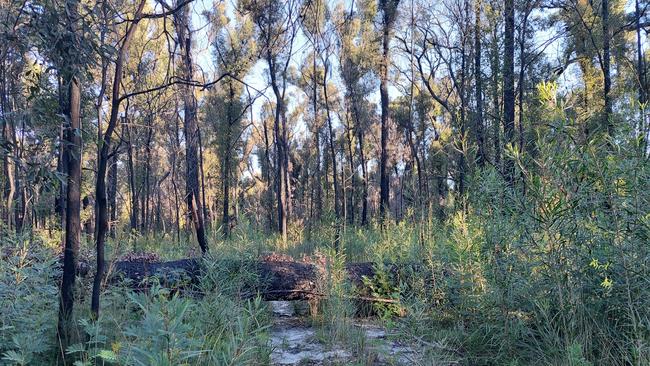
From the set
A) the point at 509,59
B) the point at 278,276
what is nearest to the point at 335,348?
the point at 278,276

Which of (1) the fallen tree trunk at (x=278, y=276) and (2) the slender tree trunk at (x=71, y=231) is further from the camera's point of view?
(1) the fallen tree trunk at (x=278, y=276)

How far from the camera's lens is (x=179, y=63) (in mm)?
9273

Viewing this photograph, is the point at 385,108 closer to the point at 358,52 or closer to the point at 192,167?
the point at 358,52

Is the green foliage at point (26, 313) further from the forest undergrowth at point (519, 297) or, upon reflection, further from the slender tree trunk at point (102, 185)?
the slender tree trunk at point (102, 185)

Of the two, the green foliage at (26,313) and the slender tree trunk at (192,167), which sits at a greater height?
the slender tree trunk at (192,167)

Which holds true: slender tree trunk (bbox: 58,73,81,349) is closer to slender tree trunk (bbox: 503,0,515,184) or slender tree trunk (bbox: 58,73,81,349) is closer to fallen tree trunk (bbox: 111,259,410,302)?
fallen tree trunk (bbox: 111,259,410,302)

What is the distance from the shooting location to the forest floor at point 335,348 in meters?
3.65

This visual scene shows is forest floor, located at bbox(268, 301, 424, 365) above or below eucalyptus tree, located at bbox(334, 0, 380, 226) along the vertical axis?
below

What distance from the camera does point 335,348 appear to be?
13.5ft

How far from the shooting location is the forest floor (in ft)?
12.0

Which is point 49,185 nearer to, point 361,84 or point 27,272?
point 27,272

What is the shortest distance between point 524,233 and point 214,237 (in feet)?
10.4

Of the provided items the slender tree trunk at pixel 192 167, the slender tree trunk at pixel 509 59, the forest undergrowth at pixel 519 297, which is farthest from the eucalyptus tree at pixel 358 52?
the forest undergrowth at pixel 519 297

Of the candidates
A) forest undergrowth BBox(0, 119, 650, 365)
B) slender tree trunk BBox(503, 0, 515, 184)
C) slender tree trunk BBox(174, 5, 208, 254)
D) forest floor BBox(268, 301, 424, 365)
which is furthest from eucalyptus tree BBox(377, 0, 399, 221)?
forest undergrowth BBox(0, 119, 650, 365)
